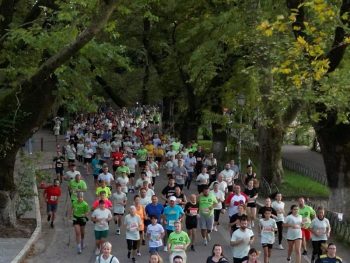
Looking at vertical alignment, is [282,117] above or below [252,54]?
below

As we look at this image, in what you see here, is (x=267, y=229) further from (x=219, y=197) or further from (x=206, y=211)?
(x=219, y=197)

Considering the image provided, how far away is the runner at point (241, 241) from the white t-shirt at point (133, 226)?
2.68m

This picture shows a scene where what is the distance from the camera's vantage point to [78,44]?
14.1m

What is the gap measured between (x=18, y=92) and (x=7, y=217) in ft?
11.5

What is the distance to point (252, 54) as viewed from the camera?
21.7 metres

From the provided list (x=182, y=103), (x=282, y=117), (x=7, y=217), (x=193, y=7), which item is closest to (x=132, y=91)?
(x=182, y=103)

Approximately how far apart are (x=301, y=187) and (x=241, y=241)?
46.9 ft

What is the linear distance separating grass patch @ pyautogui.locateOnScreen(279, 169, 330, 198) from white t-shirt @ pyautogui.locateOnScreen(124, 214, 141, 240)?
10780mm

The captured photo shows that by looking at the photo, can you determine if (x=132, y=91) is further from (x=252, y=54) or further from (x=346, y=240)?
(x=346, y=240)

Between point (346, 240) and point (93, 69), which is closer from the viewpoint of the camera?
point (346, 240)

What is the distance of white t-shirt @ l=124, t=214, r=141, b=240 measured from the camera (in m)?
14.2

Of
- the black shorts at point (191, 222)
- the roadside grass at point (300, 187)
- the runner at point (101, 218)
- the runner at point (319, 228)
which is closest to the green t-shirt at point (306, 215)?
the runner at point (319, 228)

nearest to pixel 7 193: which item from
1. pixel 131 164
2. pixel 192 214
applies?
pixel 192 214

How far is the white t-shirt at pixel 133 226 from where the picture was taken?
14.2m
